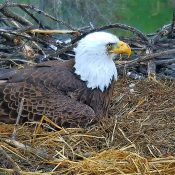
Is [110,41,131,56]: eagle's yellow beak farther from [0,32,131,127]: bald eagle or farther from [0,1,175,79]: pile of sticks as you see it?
[0,1,175,79]: pile of sticks

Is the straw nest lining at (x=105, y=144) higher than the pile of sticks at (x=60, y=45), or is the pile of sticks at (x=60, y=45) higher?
the pile of sticks at (x=60, y=45)

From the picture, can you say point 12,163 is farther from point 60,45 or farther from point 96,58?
point 60,45

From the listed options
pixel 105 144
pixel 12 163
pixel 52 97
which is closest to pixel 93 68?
pixel 52 97

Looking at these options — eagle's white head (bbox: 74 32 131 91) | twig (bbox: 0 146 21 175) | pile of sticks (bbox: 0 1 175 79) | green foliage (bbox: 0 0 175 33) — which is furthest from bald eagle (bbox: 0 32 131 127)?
green foliage (bbox: 0 0 175 33)

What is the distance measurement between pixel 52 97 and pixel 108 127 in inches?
21.8

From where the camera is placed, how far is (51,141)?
17.2 ft

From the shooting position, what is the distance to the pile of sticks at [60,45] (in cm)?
691

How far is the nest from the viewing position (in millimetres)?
4816

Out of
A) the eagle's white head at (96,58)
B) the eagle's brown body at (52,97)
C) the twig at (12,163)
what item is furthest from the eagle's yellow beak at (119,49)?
the twig at (12,163)

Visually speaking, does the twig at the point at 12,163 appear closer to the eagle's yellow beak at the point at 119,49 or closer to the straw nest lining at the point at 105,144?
the straw nest lining at the point at 105,144

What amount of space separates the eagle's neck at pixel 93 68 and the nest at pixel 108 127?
330 millimetres

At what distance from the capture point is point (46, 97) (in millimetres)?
5676

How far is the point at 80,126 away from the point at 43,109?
1.10ft

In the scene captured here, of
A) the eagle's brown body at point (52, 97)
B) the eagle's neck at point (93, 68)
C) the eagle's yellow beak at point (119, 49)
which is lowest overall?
the eagle's brown body at point (52, 97)
